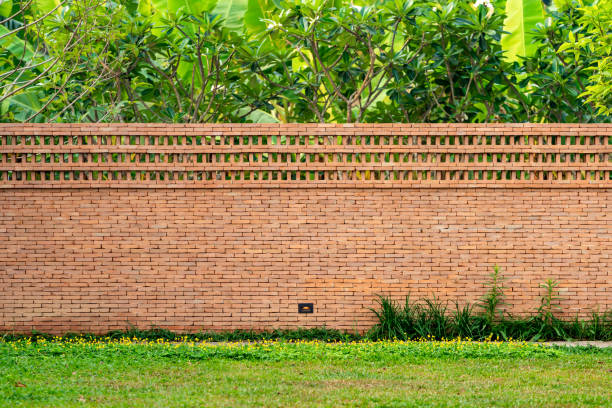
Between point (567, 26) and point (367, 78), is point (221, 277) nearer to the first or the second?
point (367, 78)

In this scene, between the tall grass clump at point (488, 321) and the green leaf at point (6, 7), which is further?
the green leaf at point (6, 7)

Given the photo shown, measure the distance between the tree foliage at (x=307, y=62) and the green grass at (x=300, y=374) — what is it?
4043 mm

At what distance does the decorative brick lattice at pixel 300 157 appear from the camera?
Answer: 963 centimetres

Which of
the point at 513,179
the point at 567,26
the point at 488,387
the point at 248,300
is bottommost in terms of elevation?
the point at 488,387

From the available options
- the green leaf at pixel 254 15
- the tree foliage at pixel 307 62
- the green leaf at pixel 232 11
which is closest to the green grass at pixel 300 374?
the tree foliage at pixel 307 62

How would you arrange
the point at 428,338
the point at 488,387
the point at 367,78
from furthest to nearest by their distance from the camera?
the point at 367,78
the point at 428,338
the point at 488,387

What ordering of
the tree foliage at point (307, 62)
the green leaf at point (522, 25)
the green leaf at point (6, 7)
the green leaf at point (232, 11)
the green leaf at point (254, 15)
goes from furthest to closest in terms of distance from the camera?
the green leaf at point (522, 25), the green leaf at point (254, 15), the green leaf at point (232, 11), the green leaf at point (6, 7), the tree foliage at point (307, 62)

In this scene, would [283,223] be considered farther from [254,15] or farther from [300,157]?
[254,15]

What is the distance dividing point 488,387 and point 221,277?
14.1 ft

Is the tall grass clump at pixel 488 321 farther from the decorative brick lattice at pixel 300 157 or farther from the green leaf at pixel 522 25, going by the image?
the green leaf at pixel 522 25

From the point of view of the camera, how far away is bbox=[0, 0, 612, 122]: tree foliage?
1052 cm

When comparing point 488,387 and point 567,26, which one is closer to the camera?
point 488,387

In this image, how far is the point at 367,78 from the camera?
11.3 m

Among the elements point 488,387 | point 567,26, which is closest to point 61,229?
point 488,387
